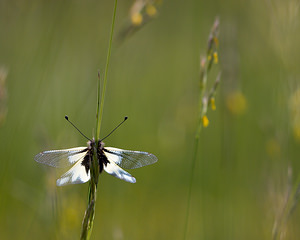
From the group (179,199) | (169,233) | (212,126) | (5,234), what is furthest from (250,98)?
(5,234)

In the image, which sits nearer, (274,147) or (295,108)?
(295,108)

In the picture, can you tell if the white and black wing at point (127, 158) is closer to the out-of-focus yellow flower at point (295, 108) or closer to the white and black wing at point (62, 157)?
the white and black wing at point (62, 157)

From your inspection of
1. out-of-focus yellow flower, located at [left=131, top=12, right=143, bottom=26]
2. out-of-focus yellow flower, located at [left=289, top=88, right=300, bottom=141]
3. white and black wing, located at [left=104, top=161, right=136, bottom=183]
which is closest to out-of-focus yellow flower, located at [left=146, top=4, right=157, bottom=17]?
out-of-focus yellow flower, located at [left=131, top=12, right=143, bottom=26]

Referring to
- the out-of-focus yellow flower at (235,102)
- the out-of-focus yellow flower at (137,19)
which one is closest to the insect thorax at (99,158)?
the out-of-focus yellow flower at (137,19)

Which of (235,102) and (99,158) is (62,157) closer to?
(99,158)

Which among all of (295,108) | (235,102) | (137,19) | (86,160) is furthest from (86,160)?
(235,102)

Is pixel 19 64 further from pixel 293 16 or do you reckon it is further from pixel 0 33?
pixel 293 16

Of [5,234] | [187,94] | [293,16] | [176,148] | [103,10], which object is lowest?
[5,234]
